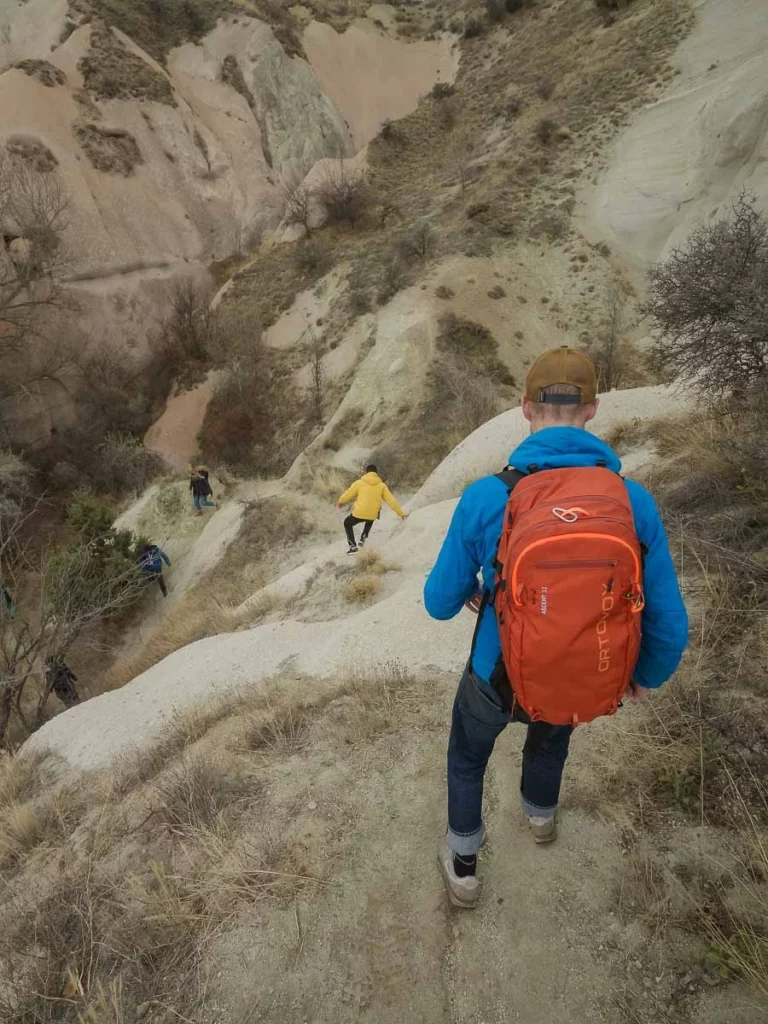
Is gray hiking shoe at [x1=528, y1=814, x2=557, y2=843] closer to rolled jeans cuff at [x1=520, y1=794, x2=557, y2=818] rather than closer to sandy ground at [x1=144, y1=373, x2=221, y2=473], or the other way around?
rolled jeans cuff at [x1=520, y1=794, x2=557, y2=818]

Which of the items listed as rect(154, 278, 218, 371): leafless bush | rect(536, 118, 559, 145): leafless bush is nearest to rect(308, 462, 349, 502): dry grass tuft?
rect(154, 278, 218, 371): leafless bush

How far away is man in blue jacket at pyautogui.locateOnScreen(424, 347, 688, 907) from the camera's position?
173 centimetres

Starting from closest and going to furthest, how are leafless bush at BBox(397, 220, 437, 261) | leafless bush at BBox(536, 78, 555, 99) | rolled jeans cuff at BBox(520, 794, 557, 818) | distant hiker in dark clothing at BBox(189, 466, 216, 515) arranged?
rolled jeans cuff at BBox(520, 794, 557, 818) < distant hiker in dark clothing at BBox(189, 466, 216, 515) < leafless bush at BBox(397, 220, 437, 261) < leafless bush at BBox(536, 78, 555, 99)

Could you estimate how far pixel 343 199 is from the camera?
78.2 ft

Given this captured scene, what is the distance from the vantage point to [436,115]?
2869 centimetres

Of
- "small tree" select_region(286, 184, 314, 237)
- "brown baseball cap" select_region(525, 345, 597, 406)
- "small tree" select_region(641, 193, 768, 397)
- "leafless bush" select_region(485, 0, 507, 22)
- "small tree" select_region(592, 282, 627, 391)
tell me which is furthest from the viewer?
"leafless bush" select_region(485, 0, 507, 22)

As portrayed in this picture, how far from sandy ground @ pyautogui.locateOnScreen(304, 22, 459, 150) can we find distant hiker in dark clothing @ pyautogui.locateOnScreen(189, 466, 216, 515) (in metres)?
26.5

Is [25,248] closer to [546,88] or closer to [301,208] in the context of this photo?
[301,208]

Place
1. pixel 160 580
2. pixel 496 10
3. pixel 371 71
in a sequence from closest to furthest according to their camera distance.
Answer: pixel 160 580, pixel 496 10, pixel 371 71

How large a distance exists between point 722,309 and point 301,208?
76.2 feet

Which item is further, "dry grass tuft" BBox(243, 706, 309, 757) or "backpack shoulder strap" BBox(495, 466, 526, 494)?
"dry grass tuft" BBox(243, 706, 309, 757)

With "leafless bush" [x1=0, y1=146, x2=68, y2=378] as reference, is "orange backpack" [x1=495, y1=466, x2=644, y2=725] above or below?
below

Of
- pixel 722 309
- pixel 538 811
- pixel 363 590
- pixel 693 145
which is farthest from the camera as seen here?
pixel 693 145

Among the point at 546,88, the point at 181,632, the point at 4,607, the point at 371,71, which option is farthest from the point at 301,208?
the point at 4,607
